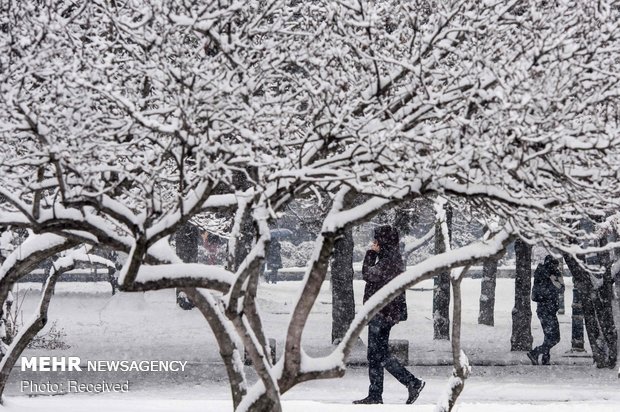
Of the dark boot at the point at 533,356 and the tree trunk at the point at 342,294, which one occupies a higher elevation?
the tree trunk at the point at 342,294

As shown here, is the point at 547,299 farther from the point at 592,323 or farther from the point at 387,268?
the point at 387,268

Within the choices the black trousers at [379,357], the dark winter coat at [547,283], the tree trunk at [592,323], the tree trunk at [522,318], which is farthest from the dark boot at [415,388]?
the tree trunk at [522,318]

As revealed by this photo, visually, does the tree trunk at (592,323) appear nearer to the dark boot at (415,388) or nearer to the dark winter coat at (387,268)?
the dark winter coat at (387,268)

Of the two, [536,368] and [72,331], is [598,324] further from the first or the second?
[72,331]

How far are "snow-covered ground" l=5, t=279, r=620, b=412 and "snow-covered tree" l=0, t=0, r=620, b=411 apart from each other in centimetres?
270

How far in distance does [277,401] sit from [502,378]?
9580 millimetres

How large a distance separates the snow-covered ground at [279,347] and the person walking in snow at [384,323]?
473 millimetres

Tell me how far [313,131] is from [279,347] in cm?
1251

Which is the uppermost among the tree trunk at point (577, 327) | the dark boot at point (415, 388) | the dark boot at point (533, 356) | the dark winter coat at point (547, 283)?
the dark winter coat at point (547, 283)

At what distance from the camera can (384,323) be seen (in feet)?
40.6

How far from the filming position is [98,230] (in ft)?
23.2

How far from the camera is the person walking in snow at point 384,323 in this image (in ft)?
40.1

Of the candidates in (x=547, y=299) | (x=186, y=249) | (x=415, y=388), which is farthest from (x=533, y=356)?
(x=186, y=249)

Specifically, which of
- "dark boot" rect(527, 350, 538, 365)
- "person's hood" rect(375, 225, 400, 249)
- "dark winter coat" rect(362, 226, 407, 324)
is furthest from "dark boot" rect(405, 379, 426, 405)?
"dark boot" rect(527, 350, 538, 365)
